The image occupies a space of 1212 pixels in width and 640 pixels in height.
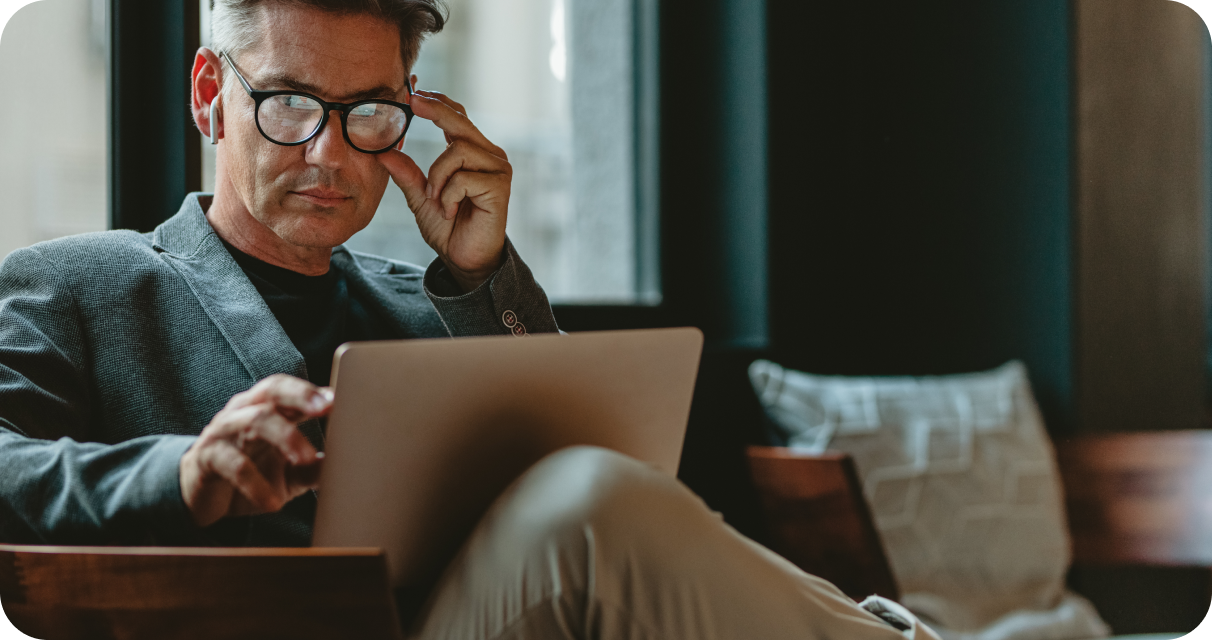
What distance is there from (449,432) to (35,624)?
406 mm

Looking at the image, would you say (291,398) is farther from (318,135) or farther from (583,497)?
(318,135)

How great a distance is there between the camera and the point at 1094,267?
2482 millimetres

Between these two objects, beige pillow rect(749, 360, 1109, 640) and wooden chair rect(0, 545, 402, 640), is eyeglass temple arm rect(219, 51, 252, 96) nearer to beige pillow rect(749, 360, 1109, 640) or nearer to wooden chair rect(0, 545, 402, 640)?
wooden chair rect(0, 545, 402, 640)

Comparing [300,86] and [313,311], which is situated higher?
[300,86]

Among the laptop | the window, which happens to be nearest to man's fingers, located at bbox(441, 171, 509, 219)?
the laptop

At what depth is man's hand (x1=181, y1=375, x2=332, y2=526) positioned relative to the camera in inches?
29.7

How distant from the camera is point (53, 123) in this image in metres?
1.51

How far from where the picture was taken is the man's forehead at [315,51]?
1179mm

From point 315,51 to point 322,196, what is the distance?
188 millimetres

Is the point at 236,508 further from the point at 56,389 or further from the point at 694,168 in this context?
the point at 694,168

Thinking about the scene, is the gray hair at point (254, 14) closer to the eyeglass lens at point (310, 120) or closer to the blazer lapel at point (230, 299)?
the eyeglass lens at point (310, 120)

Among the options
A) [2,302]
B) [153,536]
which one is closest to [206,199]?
[2,302]

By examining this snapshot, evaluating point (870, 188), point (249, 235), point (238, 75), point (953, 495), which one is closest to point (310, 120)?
point (238, 75)

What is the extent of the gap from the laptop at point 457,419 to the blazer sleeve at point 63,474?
16cm
